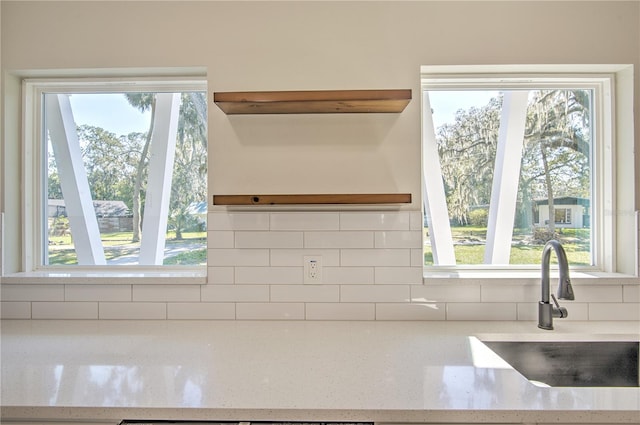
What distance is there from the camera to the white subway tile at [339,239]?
1354 millimetres

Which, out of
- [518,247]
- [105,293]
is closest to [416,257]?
[518,247]

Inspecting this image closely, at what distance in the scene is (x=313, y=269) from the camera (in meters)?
1.36

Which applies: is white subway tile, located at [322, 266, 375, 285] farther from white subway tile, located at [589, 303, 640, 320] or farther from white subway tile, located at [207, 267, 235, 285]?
white subway tile, located at [589, 303, 640, 320]

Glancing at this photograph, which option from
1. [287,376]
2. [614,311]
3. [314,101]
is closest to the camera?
[287,376]

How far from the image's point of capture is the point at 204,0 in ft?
4.48

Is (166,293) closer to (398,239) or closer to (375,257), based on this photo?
(375,257)

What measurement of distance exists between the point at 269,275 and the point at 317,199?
40 centimetres

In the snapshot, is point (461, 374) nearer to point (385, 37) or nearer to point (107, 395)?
point (107, 395)

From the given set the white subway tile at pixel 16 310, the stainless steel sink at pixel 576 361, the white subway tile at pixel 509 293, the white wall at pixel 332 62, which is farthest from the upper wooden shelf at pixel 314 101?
the white subway tile at pixel 16 310

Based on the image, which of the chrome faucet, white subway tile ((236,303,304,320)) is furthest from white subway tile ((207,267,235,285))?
the chrome faucet

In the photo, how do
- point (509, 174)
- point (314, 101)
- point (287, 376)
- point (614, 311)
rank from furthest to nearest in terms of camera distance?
point (509, 174), point (614, 311), point (314, 101), point (287, 376)

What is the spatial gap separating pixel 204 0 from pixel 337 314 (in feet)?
4.61

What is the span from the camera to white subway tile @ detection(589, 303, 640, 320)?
1335 mm

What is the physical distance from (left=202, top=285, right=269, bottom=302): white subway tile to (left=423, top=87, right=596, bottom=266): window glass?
29.3 inches
